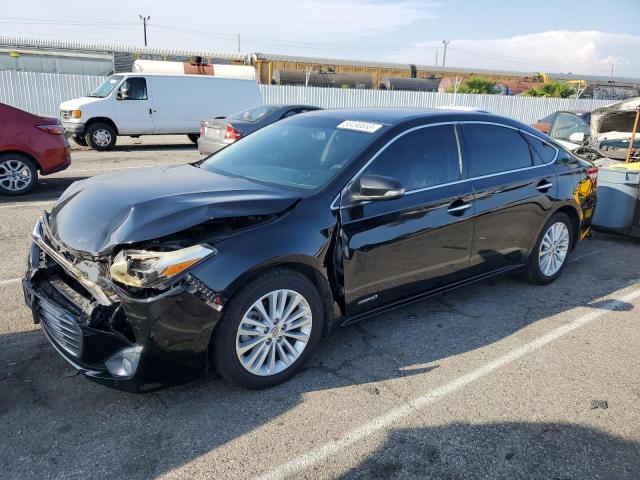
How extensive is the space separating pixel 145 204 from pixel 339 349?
1646 millimetres

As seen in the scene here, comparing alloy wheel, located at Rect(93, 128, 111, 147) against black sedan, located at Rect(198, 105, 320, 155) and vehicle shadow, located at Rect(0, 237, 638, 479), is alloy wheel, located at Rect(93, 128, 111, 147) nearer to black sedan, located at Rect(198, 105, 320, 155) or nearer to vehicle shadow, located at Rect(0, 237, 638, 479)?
black sedan, located at Rect(198, 105, 320, 155)

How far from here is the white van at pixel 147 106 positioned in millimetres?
13969

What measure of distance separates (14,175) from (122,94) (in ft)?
23.3

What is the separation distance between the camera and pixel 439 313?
4.34m

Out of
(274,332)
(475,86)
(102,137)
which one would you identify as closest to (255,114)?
(102,137)

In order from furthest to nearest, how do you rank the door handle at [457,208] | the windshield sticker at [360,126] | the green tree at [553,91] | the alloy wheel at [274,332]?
the green tree at [553,91], the door handle at [457,208], the windshield sticker at [360,126], the alloy wheel at [274,332]

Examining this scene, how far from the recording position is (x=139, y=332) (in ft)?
8.74

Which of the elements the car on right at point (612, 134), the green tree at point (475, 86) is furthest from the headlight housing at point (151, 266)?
the green tree at point (475, 86)

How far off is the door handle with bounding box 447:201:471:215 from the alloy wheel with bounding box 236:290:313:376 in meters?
1.43

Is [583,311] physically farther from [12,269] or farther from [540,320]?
[12,269]

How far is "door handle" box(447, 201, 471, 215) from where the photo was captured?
3.90 m

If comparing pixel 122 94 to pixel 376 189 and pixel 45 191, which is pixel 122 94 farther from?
pixel 376 189

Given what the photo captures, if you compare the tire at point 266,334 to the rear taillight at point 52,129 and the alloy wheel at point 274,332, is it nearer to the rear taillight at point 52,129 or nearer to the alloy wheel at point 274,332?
the alloy wheel at point 274,332

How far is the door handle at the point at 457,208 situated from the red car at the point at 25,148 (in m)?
6.80
